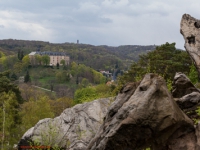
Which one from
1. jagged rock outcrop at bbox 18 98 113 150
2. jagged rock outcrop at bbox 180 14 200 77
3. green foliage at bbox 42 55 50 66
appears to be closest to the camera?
jagged rock outcrop at bbox 180 14 200 77

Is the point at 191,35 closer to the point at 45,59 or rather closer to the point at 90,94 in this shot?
the point at 90,94

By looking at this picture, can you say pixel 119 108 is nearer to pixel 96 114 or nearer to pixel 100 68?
pixel 96 114

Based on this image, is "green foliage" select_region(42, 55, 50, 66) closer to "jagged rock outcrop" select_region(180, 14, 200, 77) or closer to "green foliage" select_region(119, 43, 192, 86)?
"green foliage" select_region(119, 43, 192, 86)

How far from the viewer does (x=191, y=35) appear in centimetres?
1178

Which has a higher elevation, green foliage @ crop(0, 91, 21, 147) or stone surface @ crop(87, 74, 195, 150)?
stone surface @ crop(87, 74, 195, 150)

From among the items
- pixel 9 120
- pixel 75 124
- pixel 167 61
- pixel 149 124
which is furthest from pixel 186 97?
pixel 9 120

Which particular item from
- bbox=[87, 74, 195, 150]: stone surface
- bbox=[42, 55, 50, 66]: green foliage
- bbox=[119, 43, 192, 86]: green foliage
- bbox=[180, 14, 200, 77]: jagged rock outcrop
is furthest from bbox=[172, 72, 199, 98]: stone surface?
bbox=[42, 55, 50, 66]: green foliage

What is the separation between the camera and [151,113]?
7.73 metres

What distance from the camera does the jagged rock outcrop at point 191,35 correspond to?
11205mm

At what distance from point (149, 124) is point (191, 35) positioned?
567 cm

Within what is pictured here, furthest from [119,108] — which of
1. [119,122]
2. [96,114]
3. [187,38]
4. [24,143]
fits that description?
[24,143]

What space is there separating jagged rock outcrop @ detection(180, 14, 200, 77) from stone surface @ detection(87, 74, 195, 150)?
11.7 ft

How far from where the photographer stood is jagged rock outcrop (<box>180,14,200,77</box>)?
1121cm

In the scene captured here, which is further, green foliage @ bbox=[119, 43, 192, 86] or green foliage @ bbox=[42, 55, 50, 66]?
green foliage @ bbox=[42, 55, 50, 66]
